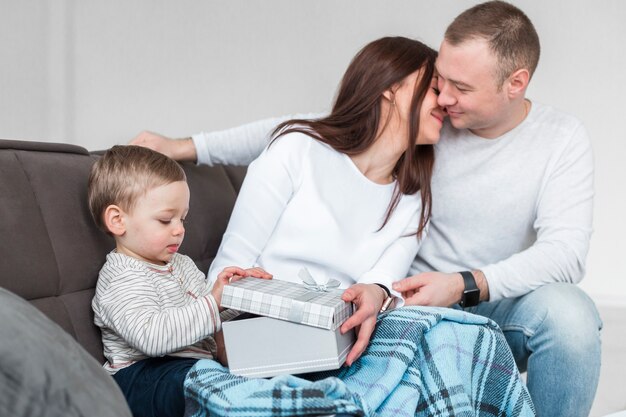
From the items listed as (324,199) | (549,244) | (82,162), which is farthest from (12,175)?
(549,244)

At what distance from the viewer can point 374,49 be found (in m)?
1.83

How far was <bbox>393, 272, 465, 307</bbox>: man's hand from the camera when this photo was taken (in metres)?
1.64

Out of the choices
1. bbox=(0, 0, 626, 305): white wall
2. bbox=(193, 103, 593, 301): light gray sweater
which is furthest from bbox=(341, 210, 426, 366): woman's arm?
bbox=(0, 0, 626, 305): white wall

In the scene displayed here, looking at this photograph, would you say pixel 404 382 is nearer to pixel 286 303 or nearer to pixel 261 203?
pixel 286 303

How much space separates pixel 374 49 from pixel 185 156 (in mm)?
535

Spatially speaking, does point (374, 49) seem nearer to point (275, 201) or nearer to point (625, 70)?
point (275, 201)

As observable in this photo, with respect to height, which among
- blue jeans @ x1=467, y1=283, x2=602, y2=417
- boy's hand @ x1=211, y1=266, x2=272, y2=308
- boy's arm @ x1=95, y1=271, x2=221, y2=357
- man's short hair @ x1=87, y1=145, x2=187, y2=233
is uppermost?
man's short hair @ x1=87, y1=145, x2=187, y2=233

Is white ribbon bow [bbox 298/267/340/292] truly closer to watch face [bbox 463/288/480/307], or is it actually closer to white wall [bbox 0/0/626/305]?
watch face [bbox 463/288/480/307]

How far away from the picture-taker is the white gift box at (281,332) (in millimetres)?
1212

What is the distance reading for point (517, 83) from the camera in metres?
1.88

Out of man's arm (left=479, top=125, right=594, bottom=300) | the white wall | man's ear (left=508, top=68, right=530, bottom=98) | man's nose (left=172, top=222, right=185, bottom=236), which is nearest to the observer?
man's nose (left=172, top=222, right=185, bottom=236)

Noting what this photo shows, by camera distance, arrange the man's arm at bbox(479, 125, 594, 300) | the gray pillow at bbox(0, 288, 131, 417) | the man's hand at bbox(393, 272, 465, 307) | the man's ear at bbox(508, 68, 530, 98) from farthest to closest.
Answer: the man's ear at bbox(508, 68, 530, 98) < the man's arm at bbox(479, 125, 594, 300) < the man's hand at bbox(393, 272, 465, 307) < the gray pillow at bbox(0, 288, 131, 417)

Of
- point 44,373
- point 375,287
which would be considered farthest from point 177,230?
point 44,373

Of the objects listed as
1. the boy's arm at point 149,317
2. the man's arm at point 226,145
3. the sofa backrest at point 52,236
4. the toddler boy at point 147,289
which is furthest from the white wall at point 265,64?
the boy's arm at point 149,317
